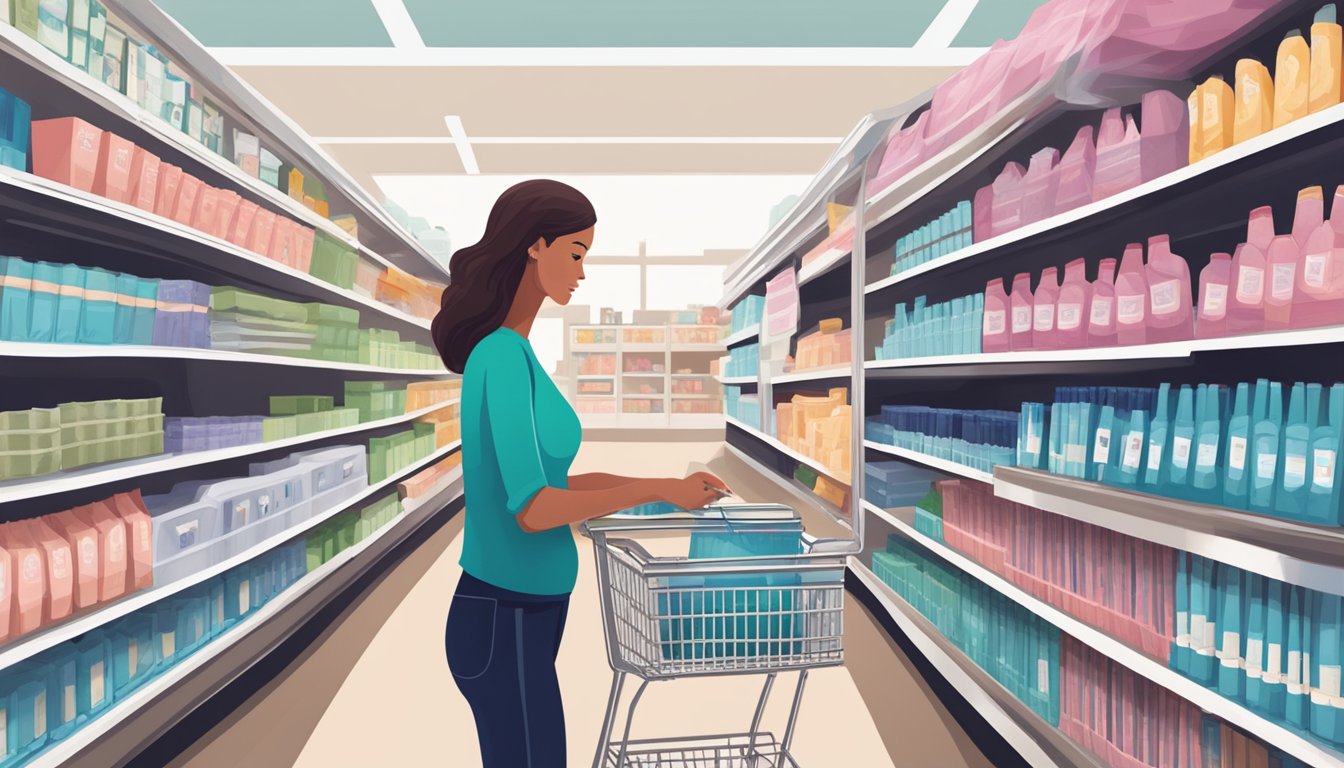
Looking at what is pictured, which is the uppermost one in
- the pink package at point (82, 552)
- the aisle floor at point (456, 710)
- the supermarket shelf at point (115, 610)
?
the pink package at point (82, 552)

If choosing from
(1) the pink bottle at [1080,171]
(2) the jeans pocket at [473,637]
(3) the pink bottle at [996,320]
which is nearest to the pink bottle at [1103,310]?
(1) the pink bottle at [1080,171]

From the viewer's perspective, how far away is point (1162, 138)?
224 cm

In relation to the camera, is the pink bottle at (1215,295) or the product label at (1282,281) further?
the pink bottle at (1215,295)

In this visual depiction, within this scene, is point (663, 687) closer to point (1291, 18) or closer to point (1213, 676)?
point (1213, 676)

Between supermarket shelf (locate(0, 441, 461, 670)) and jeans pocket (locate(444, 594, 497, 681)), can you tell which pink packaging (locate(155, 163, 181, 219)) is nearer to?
supermarket shelf (locate(0, 441, 461, 670))

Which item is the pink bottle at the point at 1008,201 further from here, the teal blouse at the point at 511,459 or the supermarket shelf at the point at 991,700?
the teal blouse at the point at 511,459

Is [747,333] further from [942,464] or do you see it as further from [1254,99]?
[1254,99]

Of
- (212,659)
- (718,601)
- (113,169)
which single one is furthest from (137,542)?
(718,601)

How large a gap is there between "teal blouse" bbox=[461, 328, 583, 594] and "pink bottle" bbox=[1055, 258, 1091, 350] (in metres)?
1.68

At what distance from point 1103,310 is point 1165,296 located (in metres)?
0.24

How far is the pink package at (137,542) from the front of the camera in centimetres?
259

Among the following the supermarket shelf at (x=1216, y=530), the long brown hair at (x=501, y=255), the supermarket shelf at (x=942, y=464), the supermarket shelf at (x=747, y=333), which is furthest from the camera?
the supermarket shelf at (x=747, y=333)

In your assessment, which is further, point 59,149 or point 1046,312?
point 1046,312

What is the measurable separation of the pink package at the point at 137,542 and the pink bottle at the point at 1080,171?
308cm
